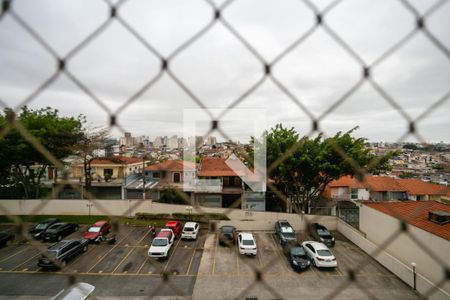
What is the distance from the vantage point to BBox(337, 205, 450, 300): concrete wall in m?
5.00

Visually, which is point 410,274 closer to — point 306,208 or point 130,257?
point 306,208

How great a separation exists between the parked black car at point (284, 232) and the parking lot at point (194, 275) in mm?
319

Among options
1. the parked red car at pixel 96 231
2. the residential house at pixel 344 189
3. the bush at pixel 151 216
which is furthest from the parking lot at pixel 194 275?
the residential house at pixel 344 189

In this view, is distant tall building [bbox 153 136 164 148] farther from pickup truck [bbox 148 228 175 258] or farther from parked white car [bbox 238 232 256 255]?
parked white car [bbox 238 232 256 255]

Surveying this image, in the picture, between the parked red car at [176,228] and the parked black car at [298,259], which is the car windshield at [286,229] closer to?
the parked black car at [298,259]

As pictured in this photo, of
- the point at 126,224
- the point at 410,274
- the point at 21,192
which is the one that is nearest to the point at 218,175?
the point at 126,224

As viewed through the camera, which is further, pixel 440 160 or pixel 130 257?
pixel 130 257

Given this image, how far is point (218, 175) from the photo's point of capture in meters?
9.84

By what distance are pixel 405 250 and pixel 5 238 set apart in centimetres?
994

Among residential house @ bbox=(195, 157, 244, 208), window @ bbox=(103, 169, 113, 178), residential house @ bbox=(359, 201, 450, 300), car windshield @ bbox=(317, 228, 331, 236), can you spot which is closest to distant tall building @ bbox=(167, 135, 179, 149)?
residential house @ bbox=(359, 201, 450, 300)

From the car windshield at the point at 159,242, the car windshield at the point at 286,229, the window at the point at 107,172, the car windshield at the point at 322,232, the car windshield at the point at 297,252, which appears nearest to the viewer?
the car windshield at the point at 297,252

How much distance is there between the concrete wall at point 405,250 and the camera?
5.00 meters

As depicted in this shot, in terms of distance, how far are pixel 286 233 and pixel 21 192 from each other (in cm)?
1108

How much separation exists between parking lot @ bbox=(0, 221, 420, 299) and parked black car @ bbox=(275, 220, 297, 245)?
0.32m
